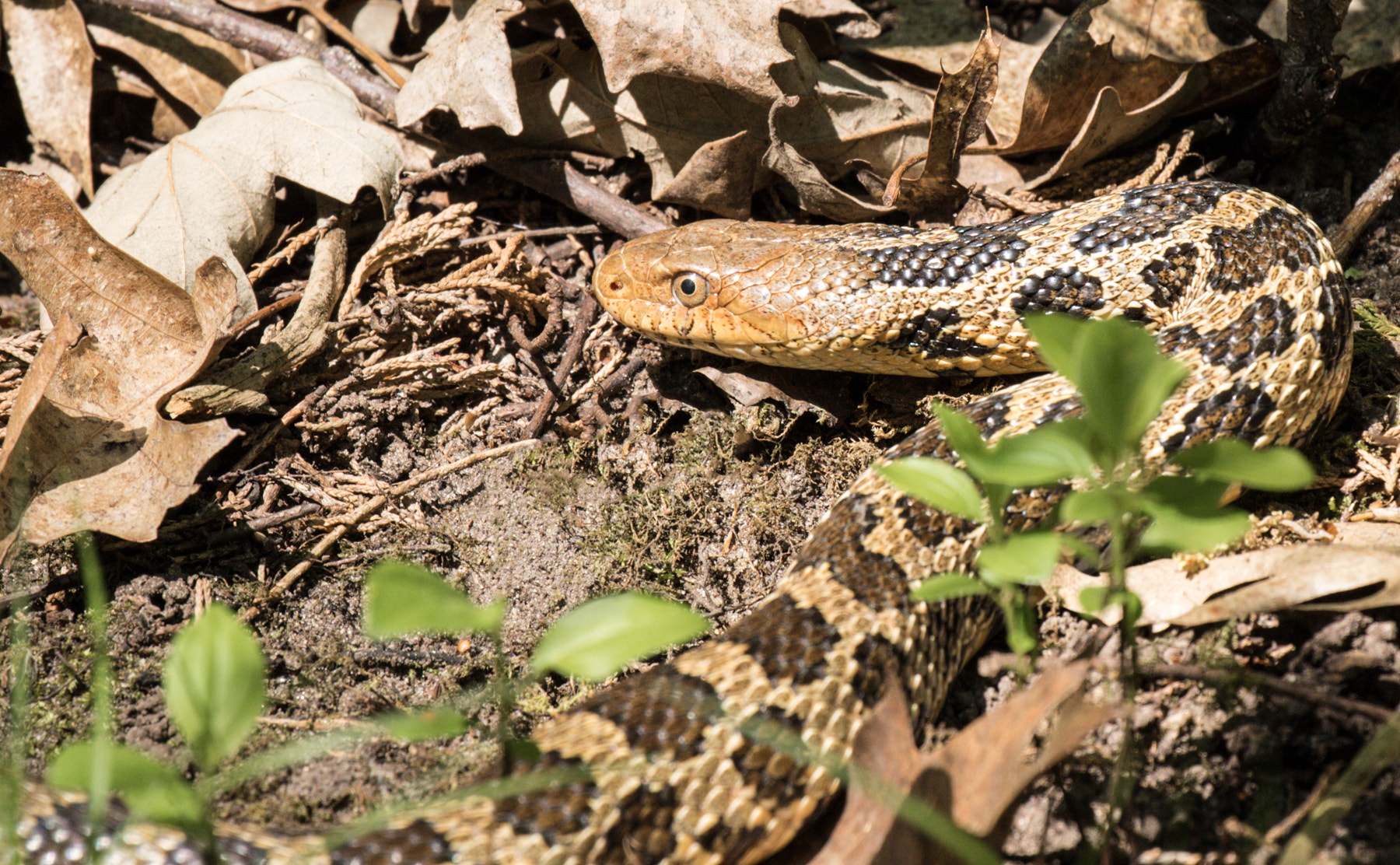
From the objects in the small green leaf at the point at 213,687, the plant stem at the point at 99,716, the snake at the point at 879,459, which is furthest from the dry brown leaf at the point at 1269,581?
the plant stem at the point at 99,716

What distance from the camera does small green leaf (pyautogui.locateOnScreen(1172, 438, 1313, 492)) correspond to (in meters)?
2.17

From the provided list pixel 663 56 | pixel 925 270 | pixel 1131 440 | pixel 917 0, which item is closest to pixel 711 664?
pixel 1131 440

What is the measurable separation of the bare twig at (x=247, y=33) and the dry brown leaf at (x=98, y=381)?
191 centimetres

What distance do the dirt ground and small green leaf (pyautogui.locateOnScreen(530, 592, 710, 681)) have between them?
62.5 inches

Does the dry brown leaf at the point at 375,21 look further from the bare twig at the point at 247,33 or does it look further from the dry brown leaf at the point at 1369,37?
the dry brown leaf at the point at 1369,37

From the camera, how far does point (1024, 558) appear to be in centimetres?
246

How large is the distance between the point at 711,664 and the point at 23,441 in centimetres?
327

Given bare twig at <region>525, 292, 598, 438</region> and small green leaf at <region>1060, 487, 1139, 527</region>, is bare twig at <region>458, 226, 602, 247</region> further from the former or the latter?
small green leaf at <region>1060, 487, 1139, 527</region>

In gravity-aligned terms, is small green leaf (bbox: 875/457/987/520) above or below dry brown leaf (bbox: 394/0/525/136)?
below

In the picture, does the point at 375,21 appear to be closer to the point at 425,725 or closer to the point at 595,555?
the point at 595,555

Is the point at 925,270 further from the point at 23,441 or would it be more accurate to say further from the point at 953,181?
the point at 23,441

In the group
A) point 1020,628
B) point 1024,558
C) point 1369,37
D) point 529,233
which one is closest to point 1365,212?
point 1369,37

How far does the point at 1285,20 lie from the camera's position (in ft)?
18.2

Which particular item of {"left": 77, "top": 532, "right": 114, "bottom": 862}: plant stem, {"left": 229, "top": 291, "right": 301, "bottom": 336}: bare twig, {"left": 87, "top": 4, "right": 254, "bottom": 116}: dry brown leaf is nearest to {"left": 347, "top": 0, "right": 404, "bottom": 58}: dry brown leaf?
{"left": 87, "top": 4, "right": 254, "bottom": 116}: dry brown leaf
